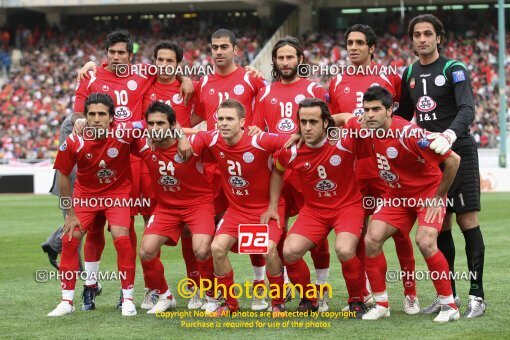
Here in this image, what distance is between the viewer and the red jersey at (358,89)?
25.6 ft

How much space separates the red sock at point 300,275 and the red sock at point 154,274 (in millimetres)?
1111

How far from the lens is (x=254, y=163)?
24.4 ft

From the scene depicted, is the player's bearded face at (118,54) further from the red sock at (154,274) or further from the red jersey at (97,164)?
the red sock at (154,274)

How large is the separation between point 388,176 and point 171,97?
2.39m

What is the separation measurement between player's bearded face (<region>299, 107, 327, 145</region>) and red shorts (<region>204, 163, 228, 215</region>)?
46.4 inches

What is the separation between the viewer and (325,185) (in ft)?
24.1

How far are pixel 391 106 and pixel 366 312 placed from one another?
167 cm

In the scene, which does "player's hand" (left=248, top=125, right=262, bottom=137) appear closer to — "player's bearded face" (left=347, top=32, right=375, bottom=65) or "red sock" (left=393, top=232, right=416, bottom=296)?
"player's bearded face" (left=347, top=32, right=375, bottom=65)

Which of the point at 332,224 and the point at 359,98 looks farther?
the point at 359,98

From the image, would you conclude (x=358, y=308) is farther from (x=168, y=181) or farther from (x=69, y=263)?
(x=69, y=263)

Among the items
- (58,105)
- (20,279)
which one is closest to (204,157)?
(20,279)

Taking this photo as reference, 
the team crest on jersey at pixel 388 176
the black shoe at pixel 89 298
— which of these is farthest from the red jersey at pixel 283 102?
the black shoe at pixel 89 298

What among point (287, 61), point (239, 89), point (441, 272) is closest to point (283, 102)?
point (287, 61)

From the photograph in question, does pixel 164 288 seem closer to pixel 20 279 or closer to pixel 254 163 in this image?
pixel 254 163
